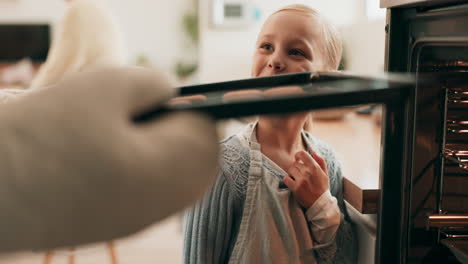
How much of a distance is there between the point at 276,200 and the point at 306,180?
0.19 feet

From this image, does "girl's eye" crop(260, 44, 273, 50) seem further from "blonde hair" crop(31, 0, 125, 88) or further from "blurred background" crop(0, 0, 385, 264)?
"blonde hair" crop(31, 0, 125, 88)

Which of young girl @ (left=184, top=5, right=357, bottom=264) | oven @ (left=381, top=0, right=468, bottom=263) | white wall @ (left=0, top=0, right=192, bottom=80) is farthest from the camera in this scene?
white wall @ (left=0, top=0, right=192, bottom=80)

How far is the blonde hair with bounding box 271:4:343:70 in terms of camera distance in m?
0.87

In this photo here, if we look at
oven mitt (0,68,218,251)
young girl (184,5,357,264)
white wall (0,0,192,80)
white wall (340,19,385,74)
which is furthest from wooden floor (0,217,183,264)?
white wall (0,0,192,80)

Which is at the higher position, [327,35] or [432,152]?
[327,35]

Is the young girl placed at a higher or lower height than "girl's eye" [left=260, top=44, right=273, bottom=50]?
lower

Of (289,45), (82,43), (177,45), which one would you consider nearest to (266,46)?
(289,45)

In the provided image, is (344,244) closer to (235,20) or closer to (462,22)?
(462,22)

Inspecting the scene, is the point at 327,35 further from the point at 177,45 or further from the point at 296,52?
the point at 177,45

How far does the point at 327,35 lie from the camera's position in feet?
2.95

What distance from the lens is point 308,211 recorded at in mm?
815

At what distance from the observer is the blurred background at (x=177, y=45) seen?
2.61 m

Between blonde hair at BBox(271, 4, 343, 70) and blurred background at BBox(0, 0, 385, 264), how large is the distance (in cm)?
22

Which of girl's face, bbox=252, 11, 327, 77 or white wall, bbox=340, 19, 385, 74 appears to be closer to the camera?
girl's face, bbox=252, 11, 327, 77
